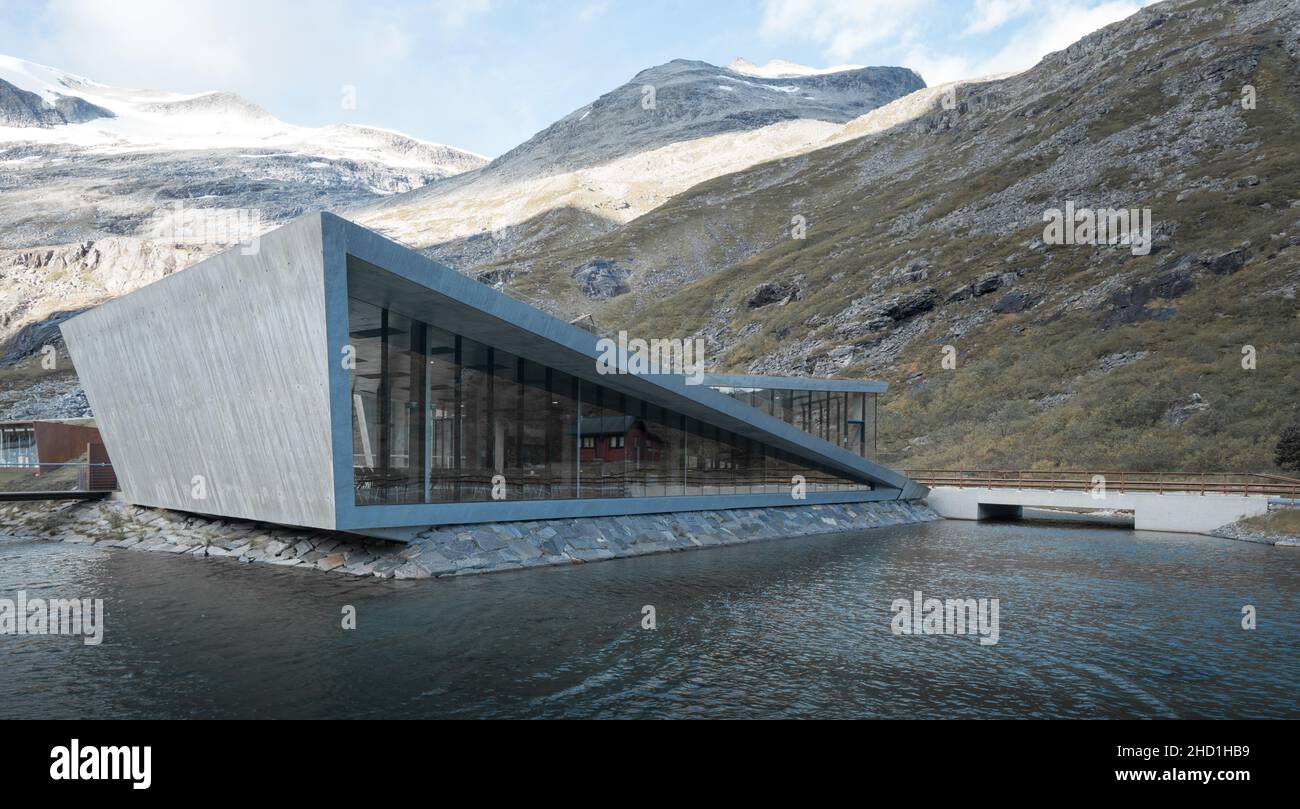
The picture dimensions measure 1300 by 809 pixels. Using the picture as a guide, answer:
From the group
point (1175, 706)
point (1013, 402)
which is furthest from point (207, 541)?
point (1013, 402)

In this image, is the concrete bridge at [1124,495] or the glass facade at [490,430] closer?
the glass facade at [490,430]

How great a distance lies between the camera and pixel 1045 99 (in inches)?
4616

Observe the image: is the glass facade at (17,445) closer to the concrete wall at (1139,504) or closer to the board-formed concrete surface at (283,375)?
the board-formed concrete surface at (283,375)

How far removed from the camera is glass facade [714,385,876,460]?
1301 inches

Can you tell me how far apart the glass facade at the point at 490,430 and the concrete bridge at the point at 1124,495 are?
16.2 meters

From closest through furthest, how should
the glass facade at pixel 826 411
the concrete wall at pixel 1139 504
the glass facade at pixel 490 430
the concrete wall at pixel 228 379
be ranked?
1. the concrete wall at pixel 228 379
2. the glass facade at pixel 490 430
3. the concrete wall at pixel 1139 504
4. the glass facade at pixel 826 411

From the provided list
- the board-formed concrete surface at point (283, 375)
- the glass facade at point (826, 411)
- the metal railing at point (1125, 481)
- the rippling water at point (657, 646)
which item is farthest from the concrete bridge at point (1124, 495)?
the board-formed concrete surface at point (283, 375)

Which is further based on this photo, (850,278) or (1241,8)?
(1241,8)

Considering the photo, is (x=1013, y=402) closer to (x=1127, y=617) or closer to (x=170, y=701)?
(x=1127, y=617)

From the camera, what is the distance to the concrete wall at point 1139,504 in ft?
108

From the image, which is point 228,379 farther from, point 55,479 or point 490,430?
point 55,479

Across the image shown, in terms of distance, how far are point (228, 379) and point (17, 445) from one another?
3414 centimetres

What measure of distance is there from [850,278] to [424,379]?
75552mm

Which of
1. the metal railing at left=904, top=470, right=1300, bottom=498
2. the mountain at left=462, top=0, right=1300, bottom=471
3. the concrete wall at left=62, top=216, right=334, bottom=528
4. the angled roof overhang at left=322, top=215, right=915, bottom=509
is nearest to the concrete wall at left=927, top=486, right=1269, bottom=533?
the metal railing at left=904, top=470, right=1300, bottom=498
